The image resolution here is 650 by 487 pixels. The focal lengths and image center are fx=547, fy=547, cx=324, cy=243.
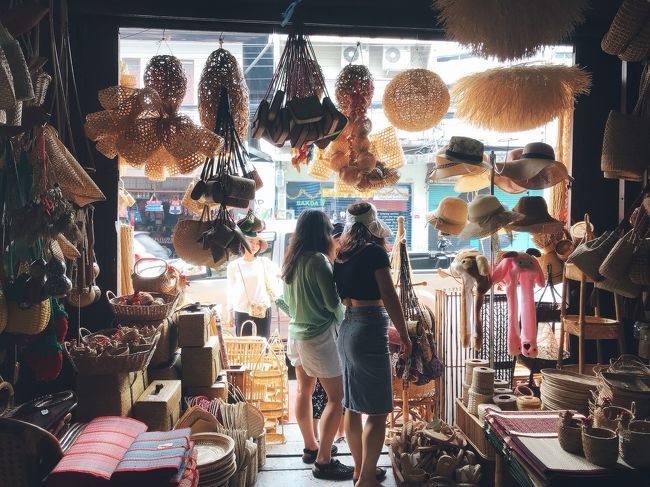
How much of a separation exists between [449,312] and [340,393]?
1.08 m

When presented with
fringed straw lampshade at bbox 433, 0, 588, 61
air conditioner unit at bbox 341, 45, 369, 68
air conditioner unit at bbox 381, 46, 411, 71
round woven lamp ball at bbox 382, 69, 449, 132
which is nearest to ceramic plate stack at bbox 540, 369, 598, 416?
round woven lamp ball at bbox 382, 69, 449, 132

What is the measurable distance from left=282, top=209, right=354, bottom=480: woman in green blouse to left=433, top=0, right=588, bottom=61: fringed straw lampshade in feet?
4.13

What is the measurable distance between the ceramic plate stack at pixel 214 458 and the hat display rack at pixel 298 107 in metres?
1.55

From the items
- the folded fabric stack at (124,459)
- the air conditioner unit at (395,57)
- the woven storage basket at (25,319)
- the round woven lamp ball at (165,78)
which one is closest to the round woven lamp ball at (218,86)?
the round woven lamp ball at (165,78)

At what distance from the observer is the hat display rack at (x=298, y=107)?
2.57 meters

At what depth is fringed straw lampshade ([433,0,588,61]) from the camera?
8.18 feet

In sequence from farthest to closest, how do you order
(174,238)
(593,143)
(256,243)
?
(256,243) → (593,143) → (174,238)

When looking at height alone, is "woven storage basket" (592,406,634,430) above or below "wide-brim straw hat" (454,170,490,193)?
below

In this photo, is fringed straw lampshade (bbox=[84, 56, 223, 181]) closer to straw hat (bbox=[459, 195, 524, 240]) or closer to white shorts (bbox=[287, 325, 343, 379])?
white shorts (bbox=[287, 325, 343, 379])

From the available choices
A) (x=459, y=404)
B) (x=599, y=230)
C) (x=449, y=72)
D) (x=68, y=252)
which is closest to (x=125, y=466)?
(x=68, y=252)

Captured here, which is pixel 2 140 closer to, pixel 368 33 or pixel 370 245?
pixel 370 245

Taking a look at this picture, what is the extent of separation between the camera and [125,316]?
3066 mm

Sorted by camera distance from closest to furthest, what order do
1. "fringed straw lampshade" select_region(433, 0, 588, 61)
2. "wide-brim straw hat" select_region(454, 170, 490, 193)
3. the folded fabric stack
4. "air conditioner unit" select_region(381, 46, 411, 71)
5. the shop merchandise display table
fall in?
the folded fabric stack → the shop merchandise display table → "fringed straw lampshade" select_region(433, 0, 588, 61) → "wide-brim straw hat" select_region(454, 170, 490, 193) → "air conditioner unit" select_region(381, 46, 411, 71)

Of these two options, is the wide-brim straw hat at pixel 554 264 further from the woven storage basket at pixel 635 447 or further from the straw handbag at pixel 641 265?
the woven storage basket at pixel 635 447
